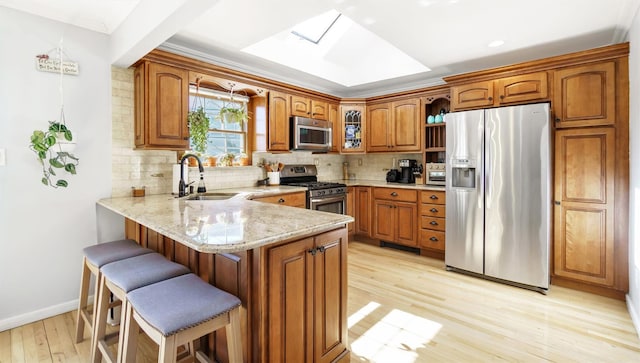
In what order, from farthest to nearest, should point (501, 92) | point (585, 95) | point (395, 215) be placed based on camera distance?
point (395, 215)
point (501, 92)
point (585, 95)

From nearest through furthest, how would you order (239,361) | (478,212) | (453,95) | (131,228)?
(239,361), (131,228), (478,212), (453,95)

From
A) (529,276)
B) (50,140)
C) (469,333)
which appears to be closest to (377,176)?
(529,276)

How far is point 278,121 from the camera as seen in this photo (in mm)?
3969

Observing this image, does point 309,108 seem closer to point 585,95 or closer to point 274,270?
point 585,95

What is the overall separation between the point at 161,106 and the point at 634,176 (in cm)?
406

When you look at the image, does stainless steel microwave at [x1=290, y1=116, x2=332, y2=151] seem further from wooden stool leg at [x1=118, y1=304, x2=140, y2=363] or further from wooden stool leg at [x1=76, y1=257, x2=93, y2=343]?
wooden stool leg at [x1=118, y1=304, x2=140, y2=363]

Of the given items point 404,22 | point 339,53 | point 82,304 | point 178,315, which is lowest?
point 82,304

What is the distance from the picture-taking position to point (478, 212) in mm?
3281

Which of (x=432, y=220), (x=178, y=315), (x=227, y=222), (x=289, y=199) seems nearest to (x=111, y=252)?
(x=227, y=222)

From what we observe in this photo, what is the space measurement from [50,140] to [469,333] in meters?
3.36

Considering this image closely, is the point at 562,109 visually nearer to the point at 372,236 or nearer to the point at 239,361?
the point at 372,236

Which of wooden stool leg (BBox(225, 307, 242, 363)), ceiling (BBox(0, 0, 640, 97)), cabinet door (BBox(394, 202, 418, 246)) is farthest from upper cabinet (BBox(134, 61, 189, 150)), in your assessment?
cabinet door (BBox(394, 202, 418, 246))

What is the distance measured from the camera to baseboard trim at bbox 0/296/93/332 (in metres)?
2.31

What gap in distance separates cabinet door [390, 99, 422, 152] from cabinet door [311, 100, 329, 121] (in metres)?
0.99
